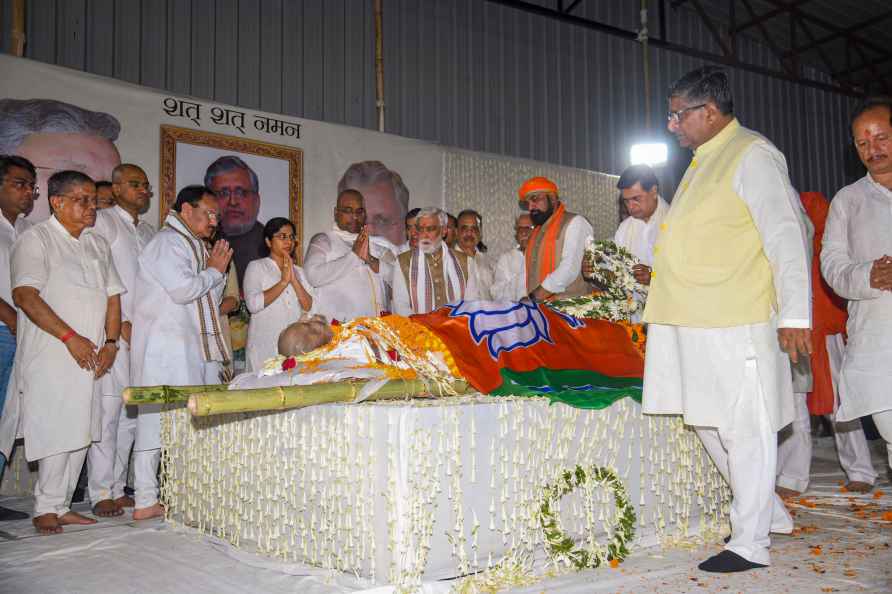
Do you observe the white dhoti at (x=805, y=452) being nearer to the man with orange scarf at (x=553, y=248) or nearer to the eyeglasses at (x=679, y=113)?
the man with orange scarf at (x=553, y=248)

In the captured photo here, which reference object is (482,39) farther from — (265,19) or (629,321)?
(629,321)

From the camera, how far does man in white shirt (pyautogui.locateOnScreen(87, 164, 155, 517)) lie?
13.7 feet

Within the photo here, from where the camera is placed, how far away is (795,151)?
12250mm

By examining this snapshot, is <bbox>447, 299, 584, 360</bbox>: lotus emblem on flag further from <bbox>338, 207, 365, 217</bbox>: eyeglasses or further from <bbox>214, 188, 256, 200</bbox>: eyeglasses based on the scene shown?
<bbox>214, 188, 256, 200</bbox>: eyeglasses

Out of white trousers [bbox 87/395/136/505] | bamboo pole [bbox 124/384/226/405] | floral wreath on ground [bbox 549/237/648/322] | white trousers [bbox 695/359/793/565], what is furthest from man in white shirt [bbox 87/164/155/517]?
white trousers [bbox 695/359/793/565]

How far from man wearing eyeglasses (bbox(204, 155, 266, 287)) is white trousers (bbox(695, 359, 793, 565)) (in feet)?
14.8

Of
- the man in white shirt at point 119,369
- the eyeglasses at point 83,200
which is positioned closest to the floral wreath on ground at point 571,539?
the man in white shirt at point 119,369

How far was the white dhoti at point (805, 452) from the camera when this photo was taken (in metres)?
4.21

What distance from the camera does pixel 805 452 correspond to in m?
4.23

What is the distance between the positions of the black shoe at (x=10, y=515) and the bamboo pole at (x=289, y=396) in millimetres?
1992

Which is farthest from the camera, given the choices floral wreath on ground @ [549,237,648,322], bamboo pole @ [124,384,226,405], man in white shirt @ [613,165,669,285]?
man in white shirt @ [613,165,669,285]

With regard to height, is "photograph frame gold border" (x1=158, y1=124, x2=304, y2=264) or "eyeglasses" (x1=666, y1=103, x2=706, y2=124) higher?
"photograph frame gold border" (x1=158, y1=124, x2=304, y2=264)

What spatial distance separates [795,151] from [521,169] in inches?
246

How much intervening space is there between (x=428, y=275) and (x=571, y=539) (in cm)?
299
